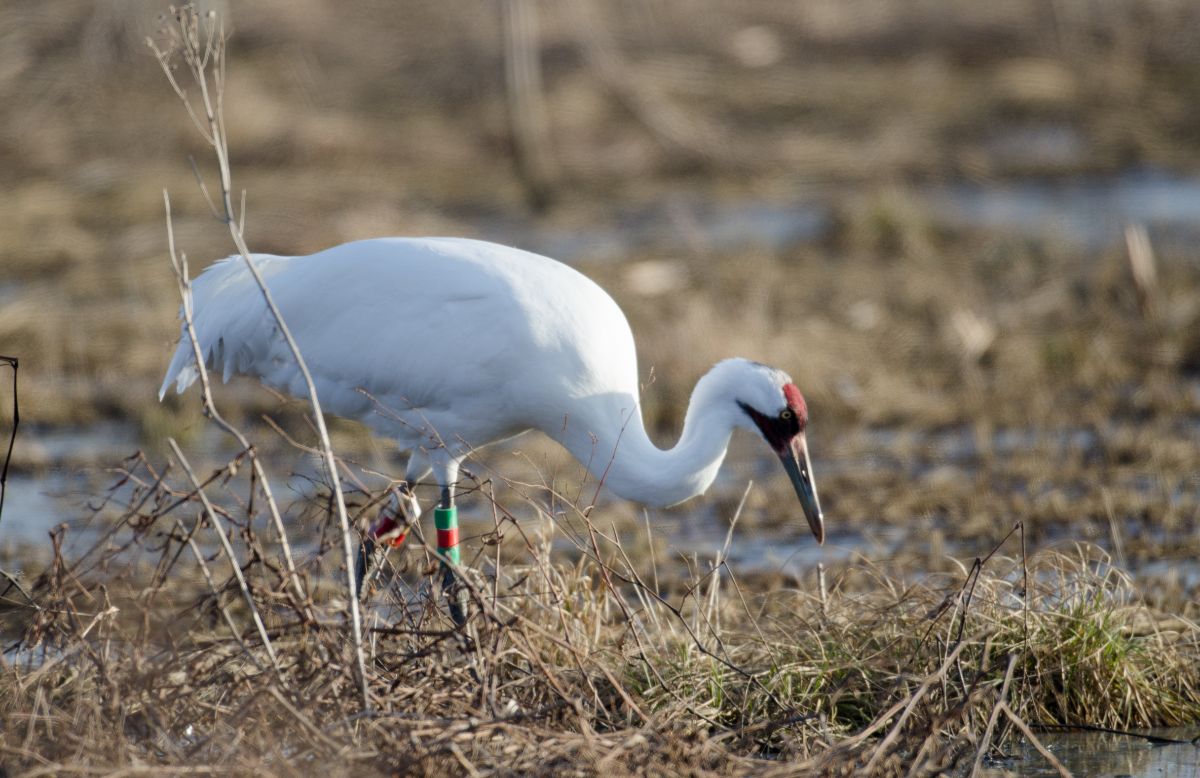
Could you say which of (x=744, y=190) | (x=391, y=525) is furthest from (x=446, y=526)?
(x=744, y=190)

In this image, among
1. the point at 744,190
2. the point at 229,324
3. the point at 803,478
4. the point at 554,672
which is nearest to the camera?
the point at 554,672

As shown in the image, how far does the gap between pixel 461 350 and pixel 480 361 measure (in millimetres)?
77

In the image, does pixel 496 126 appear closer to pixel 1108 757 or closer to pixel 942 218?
pixel 942 218

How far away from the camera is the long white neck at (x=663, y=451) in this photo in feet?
16.3

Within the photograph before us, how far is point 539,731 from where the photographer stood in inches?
136

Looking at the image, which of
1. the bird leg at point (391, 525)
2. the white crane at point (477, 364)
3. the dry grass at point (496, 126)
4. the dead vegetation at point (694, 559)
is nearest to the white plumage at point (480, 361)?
the white crane at point (477, 364)

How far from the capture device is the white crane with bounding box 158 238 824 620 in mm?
4984

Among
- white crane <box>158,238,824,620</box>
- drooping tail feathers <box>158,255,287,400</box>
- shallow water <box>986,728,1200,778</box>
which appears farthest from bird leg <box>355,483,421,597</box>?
shallow water <box>986,728,1200,778</box>

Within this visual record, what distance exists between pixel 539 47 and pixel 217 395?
39.1ft

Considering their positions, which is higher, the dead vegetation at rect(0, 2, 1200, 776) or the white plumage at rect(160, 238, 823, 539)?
the white plumage at rect(160, 238, 823, 539)

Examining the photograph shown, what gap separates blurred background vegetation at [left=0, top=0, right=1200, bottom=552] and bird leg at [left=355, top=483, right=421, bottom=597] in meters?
0.71

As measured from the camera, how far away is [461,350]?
5.18m

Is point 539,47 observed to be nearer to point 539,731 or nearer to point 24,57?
point 24,57

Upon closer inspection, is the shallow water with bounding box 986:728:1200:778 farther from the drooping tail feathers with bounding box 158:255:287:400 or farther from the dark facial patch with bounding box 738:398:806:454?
the drooping tail feathers with bounding box 158:255:287:400
